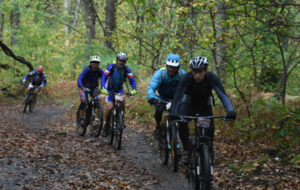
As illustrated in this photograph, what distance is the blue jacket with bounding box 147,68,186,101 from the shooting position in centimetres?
682

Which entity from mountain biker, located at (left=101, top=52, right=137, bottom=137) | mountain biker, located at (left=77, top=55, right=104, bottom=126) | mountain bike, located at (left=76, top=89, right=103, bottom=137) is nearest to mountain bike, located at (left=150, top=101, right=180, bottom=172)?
mountain biker, located at (left=101, top=52, right=137, bottom=137)

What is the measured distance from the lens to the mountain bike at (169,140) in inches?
246

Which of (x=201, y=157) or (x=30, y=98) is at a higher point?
(x=30, y=98)

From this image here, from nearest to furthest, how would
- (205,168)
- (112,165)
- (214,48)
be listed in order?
(205,168) < (112,165) < (214,48)

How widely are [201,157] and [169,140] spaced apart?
7.72 feet

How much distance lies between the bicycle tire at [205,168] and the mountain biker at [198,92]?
18.4 inches

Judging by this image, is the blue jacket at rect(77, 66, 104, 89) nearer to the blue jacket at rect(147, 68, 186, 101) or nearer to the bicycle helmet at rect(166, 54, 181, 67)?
the blue jacket at rect(147, 68, 186, 101)

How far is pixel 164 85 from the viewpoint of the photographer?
7.05 meters

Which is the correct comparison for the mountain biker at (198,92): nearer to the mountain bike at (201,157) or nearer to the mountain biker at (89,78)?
the mountain bike at (201,157)

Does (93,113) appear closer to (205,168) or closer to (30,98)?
(205,168)

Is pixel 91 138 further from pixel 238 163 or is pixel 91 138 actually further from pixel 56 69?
pixel 56 69

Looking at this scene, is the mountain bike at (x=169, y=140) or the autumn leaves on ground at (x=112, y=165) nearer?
the autumn leaves on ground at (x=112, y=165)

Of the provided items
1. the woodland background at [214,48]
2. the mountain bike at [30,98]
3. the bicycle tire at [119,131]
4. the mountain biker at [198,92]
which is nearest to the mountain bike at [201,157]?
the mountain biker at [198,92]

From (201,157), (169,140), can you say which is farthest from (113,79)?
(201,157)
